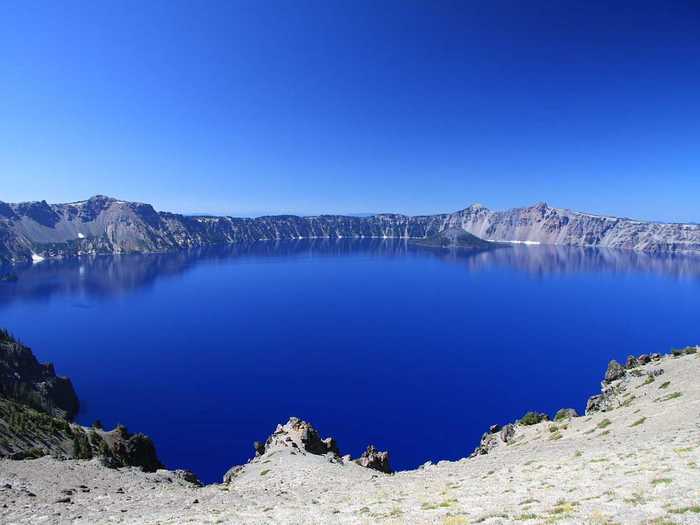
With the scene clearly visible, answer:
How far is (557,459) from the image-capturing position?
31484mm

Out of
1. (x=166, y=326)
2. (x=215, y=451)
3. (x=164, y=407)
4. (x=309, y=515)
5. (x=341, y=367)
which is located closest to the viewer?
(x=309, y=515)

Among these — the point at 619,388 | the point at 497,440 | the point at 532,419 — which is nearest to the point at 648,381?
the point at 619,388

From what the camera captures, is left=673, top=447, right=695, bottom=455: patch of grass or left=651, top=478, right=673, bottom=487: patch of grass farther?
left=673, top=447, right=695, bottom=455: patch of grass

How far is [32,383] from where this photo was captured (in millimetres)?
102938

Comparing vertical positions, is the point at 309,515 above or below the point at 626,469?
below

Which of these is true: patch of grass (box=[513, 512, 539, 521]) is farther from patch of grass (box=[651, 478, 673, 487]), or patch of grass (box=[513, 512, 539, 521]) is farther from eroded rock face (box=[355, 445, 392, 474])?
eroded rock face (box=[355, 445, 392, 474])

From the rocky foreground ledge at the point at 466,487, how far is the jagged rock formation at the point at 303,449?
4.30 metres

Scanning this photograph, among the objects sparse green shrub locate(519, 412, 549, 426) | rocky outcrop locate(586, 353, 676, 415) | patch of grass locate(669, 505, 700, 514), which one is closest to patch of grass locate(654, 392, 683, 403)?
rocky outcrop locate(586, 353, 676, 415)

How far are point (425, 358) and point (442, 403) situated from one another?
1327 inches

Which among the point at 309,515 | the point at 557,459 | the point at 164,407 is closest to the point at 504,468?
the point at 557,459

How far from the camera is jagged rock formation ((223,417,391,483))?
54.8 metres

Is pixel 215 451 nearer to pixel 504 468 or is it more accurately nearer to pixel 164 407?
pixel 164 407

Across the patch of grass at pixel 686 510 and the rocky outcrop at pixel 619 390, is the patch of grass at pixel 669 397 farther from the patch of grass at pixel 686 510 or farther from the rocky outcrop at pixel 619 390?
the patch of grass at pixel 686 510

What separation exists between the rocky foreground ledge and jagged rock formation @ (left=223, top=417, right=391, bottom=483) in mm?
4303
